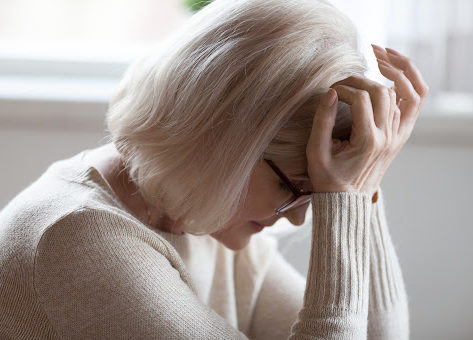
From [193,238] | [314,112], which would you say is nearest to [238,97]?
[314,112]

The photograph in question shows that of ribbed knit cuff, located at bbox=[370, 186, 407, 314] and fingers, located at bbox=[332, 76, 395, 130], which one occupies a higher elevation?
fingers, located at bbox=[332, 76, 395, 130]

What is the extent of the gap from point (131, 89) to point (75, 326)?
425mm

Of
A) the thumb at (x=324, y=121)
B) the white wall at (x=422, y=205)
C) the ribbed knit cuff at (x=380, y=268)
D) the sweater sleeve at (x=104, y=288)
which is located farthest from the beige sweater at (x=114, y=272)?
the white wall at (x=422, y=205)

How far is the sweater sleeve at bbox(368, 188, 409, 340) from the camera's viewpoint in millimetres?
1377

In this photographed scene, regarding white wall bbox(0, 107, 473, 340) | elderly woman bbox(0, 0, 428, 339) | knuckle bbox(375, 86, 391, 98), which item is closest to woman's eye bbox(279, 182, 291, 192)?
elderly woman bbox(0, 0, 428, 339)

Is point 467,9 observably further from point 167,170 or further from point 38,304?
point 38,304

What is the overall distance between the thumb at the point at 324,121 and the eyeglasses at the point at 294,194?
0.08 meters

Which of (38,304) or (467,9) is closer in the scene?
(38,304)

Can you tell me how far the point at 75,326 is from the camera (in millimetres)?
1056

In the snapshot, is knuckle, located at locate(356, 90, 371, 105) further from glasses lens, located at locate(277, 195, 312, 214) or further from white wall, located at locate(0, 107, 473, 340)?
white wall, located at locate(0, 107, 473, 340)

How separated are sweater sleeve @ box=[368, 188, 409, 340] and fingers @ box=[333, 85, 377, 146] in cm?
30

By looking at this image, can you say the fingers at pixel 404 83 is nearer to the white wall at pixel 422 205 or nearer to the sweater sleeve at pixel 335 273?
the sweater sleeve at pixel 335 273

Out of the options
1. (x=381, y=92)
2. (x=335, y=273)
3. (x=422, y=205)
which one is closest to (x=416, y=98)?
(x=381, y=92)

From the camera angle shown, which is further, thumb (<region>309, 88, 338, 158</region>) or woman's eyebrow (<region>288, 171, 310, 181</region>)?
woman's eyebrow (<region>288, 171, 310, 181</region>)
